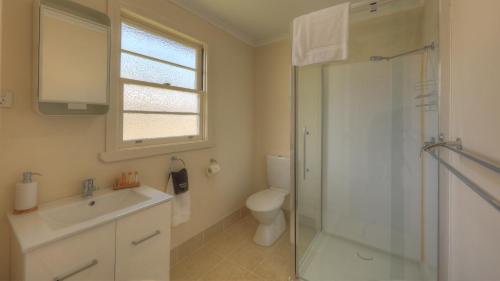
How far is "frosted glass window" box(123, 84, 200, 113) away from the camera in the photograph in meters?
1.64

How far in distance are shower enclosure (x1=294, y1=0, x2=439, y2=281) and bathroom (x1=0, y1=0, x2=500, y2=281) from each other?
0.01m

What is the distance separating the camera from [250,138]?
9.57 ft

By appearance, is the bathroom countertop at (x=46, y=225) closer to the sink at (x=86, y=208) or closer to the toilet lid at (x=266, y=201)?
the sink at (x=86, y=208)

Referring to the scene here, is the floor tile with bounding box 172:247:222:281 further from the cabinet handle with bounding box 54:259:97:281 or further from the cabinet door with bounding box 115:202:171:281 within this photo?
the cabinet handle with bounding box 54:259:97:281

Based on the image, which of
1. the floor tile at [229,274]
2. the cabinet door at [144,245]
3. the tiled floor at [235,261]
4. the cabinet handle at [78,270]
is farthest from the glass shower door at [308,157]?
the cabinet handle at [78,270]

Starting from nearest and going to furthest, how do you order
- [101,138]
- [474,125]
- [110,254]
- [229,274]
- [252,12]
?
1. [474,125]
2. [110,254]
3. [101,138]
4. [229,274]
5. [252,12]

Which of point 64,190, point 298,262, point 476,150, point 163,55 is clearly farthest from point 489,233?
point 163,55

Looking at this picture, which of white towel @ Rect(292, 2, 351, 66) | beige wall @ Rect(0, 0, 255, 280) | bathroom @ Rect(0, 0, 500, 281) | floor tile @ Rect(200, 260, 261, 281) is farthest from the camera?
floor tile @ Rect(200, 260, 261, 281)

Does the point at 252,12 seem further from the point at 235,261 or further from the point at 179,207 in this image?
the point at 235,261

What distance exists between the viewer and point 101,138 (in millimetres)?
1443

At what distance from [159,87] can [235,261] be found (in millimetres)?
1742

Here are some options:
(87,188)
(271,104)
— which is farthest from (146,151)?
(271,104)

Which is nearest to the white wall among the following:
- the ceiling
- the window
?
the ceiling

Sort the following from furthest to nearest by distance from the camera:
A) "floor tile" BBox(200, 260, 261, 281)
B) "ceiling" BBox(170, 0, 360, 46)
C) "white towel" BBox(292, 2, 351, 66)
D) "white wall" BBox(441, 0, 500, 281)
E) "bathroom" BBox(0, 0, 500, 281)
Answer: "ceiling" BBox(170, 0, 360, 46), "floor tile" BBox(200, 260, 261, 281), "white towel" BBox(292, 2, 351, 66), "bathroom" BBox(0, 0, 500, 281), "white wall" BBox(441, 0, 500, 281)
